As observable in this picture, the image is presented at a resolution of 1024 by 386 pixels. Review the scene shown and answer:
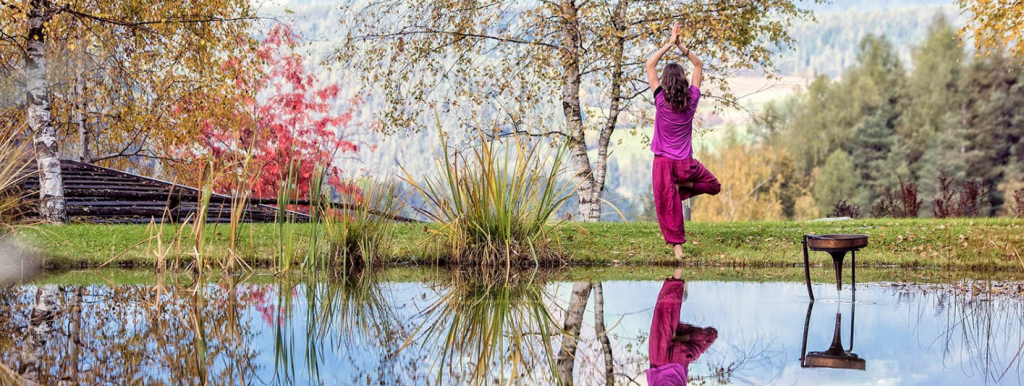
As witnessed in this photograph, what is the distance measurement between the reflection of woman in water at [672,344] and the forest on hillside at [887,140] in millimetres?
33735

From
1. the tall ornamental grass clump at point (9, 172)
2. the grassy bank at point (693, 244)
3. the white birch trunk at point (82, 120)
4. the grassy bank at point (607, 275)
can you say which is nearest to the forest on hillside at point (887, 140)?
the grassy bank at point (693, 244)

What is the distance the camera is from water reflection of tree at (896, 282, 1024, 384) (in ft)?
13.3

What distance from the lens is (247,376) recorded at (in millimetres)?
3734

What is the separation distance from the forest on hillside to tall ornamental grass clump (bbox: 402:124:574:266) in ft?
101

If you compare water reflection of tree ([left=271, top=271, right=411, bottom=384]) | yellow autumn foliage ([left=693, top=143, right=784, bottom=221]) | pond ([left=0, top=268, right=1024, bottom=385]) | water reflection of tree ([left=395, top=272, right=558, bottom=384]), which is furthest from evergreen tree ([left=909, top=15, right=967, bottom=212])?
water reflection of tree ([left=271, top=271, right=411, bottom=384])

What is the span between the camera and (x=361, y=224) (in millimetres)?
9227

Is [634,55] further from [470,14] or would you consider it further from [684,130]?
[684,130]

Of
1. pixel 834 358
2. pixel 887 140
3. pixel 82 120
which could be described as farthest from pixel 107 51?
pixel 887 140

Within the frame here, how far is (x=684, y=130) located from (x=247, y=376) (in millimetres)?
5375

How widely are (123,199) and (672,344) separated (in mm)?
11689

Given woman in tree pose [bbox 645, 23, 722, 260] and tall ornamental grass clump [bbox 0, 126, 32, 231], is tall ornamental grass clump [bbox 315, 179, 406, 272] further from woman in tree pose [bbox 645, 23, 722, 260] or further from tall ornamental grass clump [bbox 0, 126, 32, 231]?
tall ornamental grass clump [bbox 0, 126, 32, 231]

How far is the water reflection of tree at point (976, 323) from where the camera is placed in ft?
13.3

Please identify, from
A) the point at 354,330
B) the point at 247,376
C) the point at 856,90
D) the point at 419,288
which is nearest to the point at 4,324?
the point at 354,330

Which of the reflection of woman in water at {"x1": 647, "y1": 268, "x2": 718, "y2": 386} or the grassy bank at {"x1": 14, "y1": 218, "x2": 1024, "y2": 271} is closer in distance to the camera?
the reflection of woman in water at {"x1": 647, "y1": 268, "x2": 718, "y2": 386}
